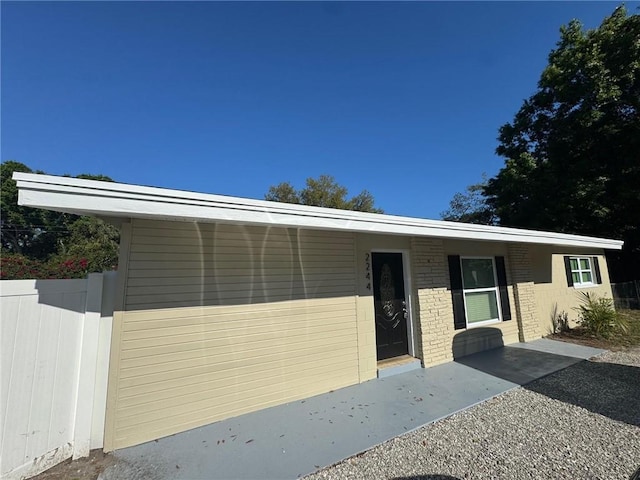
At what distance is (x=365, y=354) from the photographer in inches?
187

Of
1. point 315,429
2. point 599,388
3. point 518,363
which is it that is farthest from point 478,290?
point 315,429

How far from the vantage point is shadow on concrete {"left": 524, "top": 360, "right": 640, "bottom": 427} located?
3.68 meters

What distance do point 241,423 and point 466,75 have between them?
423 inches

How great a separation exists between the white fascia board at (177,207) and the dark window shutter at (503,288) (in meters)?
3.59

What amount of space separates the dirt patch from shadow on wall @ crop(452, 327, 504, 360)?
5763 millimetres

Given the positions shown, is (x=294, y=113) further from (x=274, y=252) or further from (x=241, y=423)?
(x=241, y=423)

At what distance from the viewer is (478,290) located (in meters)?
6.61

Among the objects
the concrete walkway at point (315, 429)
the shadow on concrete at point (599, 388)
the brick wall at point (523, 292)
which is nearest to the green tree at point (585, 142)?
the brick wall at point (523, 292)

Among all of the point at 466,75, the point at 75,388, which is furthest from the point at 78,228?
the point at 466,75

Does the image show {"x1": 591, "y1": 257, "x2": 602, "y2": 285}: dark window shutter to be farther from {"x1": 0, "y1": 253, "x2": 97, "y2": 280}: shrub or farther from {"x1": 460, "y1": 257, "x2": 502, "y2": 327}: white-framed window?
{"x1": 0, "y1": 253, "x2": 97, "y2": 280}: shrub

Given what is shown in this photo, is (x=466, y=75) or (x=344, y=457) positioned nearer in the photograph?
(x=344, y=457)

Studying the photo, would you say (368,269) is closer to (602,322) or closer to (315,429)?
(315,429)

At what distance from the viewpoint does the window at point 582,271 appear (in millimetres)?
9188

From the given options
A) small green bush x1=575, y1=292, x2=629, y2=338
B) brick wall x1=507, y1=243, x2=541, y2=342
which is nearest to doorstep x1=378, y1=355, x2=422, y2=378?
brick wall x1=507, y1=243, x2=541, y2=342
